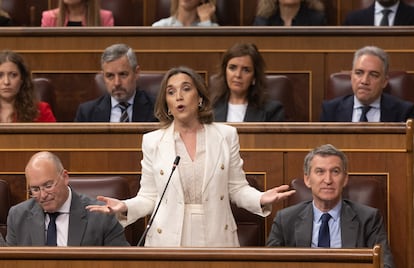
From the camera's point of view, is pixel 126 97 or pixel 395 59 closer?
pixel 126 97

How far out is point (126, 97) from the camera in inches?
142

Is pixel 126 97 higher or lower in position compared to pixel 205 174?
higher

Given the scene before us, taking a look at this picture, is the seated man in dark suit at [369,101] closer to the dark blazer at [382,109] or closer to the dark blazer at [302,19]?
the dark blazer at [382,109]

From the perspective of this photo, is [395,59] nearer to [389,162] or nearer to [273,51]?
[273,51]

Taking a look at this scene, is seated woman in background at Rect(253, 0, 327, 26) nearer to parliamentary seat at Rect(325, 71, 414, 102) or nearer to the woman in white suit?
parliamentary seat at Rect(325, 71, 414, 102)

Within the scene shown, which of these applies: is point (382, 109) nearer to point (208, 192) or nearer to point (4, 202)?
point (208, 192)

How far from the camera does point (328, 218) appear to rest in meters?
2.93

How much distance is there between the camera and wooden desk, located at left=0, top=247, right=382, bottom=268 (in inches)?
88.7

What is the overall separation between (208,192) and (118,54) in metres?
0.85

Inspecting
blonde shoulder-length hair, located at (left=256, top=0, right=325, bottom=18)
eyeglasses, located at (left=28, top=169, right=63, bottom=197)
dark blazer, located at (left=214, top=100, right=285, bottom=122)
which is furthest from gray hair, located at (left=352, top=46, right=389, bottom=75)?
eyeglasses, located at (left=28, top=169, right=63, bottom=197)

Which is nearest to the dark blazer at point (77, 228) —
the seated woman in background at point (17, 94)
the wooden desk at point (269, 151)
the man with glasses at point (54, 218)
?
the man with glasses at point (54, 218)

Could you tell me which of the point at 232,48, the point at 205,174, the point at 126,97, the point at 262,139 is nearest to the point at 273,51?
the point at 232,48

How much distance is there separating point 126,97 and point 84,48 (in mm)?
389

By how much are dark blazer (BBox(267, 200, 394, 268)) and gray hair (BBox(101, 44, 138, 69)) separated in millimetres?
864
